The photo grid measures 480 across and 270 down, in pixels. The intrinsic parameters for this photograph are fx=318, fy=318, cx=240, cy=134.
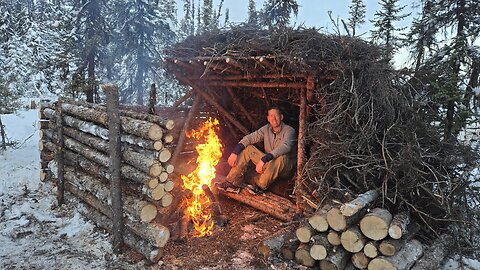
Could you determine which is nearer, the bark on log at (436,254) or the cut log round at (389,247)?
the cut log round at (389,247)

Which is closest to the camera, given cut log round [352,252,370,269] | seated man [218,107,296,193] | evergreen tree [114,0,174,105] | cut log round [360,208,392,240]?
cut log round [360,208,392,240]

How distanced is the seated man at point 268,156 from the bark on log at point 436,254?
9.68 ft

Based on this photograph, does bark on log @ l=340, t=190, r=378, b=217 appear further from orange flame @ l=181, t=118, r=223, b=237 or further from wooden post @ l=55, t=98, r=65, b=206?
wooden post @ l=55, t=98, r=65, b=206

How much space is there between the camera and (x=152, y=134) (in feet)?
14.4

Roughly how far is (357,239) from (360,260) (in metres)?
0.29

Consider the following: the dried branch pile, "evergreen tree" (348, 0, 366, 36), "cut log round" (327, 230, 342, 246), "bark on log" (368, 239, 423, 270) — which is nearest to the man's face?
the dried branch pile

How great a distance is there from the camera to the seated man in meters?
6.51

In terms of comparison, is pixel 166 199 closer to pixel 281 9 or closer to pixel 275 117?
pixel 275 117

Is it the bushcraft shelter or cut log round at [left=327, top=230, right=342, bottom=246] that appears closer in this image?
cut log round at [left=327, top=230, right=342, bottom=246]

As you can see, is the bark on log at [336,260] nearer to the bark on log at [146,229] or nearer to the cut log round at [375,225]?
the cut log round at [375,225]

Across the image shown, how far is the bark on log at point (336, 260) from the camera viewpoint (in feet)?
13.1

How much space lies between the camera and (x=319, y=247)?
13.4 feet

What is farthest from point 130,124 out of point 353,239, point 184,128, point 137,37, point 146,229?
point 137,37

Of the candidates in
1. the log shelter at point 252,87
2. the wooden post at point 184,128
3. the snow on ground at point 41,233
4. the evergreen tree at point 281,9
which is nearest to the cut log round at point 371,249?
the log shelter at point 252,87
